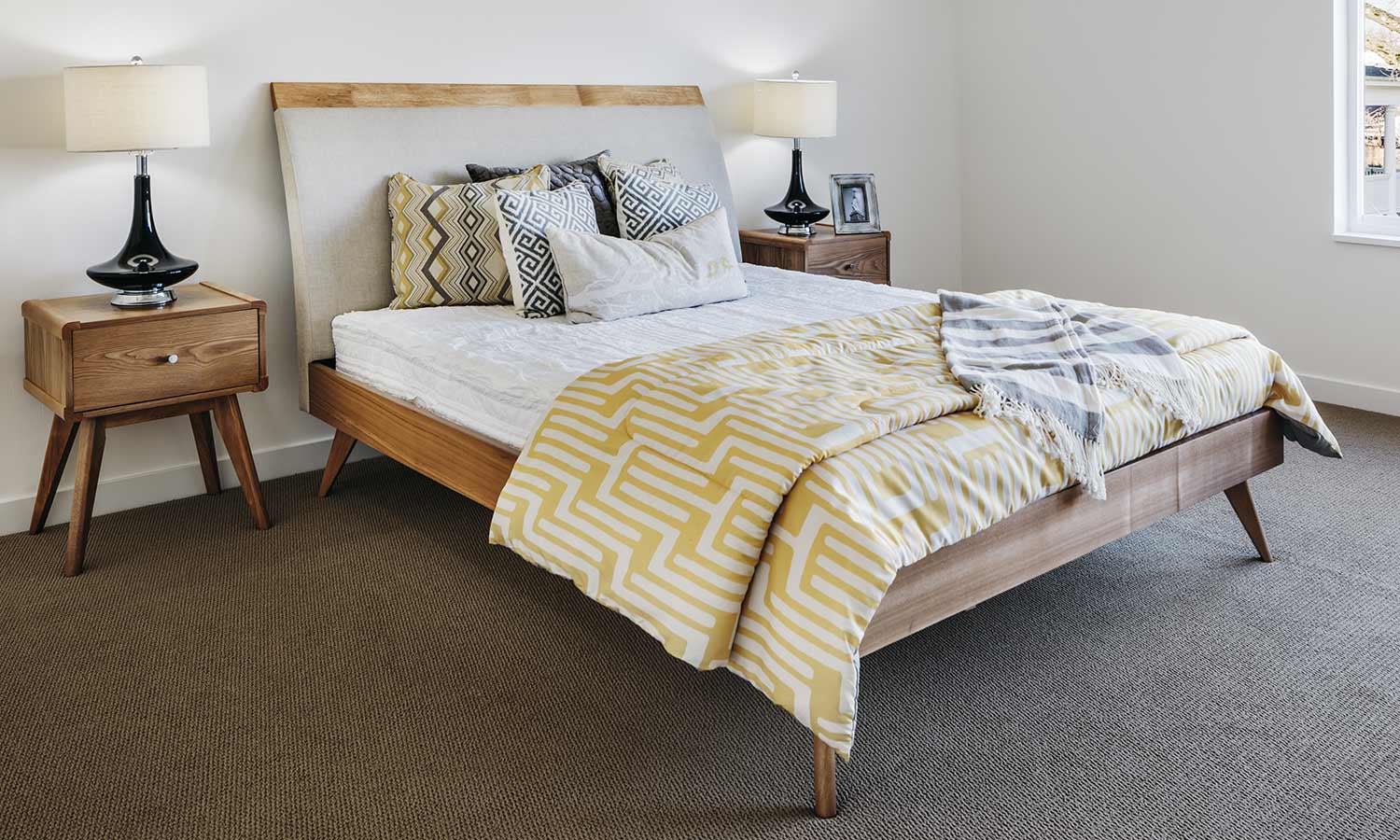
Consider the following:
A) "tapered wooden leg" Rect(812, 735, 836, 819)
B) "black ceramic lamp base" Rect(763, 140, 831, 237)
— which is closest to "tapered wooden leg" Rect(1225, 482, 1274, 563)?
→ "tapered wooden leg" Rect(812, 735, 836, 819)

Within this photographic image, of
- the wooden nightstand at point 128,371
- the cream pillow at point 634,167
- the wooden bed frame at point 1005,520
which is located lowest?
the wooden bed frame at point 1005,520

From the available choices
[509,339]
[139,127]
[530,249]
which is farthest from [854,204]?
[139,127]

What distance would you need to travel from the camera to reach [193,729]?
212 centimetres

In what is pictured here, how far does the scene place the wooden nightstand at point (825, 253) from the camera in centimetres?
422

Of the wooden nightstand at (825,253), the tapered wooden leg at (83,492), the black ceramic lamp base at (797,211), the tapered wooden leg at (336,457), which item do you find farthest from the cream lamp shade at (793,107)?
the tapered wooden leg at (83,492)

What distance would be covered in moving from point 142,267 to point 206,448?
60 cm

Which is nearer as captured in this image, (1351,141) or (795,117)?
(1351,141)

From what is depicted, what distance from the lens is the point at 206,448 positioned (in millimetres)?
3334

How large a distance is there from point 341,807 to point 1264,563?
7.08ft

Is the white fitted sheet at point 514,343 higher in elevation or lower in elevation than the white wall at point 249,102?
lower

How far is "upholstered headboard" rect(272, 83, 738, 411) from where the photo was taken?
3352 mm

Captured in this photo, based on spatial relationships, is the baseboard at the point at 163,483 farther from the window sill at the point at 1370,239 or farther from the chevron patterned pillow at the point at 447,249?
the window sill at the point at 1370,239

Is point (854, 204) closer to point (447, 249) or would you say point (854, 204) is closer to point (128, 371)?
point (447, 249)

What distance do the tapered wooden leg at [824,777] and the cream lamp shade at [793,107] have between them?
9.68ft
